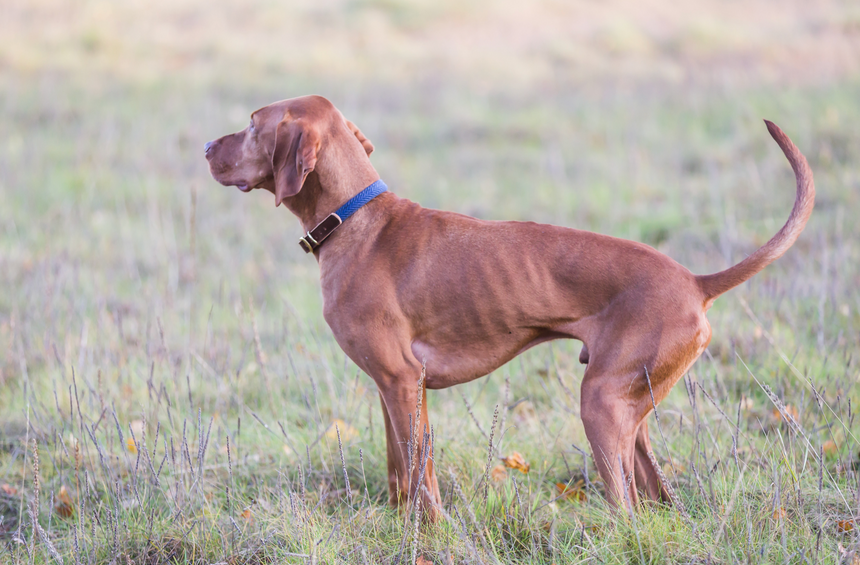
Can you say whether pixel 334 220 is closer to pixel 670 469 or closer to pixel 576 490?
pixel 576 490

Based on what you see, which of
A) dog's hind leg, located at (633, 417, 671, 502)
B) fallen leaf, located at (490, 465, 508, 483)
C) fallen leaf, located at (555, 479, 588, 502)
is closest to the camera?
dog's hind leg, located at (633, 417, 671, 502)

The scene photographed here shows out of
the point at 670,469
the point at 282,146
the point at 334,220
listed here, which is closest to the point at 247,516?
the point at 334,220

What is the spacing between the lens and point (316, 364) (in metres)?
4.14

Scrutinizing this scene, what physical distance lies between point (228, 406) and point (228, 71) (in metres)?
9.35

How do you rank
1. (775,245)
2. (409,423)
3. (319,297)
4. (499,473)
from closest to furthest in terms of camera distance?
(775,245) < (409,423) < (499,473) < (319,297)

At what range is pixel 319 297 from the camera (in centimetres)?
543

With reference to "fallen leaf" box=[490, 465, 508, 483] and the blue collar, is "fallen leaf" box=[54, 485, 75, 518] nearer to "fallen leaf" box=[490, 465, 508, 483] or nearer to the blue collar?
the blue collar

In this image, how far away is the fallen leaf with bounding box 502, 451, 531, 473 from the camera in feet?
9.89

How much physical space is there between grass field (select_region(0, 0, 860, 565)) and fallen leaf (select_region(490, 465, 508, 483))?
0.25 feet

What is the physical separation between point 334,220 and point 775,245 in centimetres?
155

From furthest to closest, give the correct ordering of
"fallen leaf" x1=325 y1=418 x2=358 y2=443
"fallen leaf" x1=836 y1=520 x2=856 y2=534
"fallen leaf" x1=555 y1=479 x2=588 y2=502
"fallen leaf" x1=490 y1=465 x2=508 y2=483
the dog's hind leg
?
"fallen leaf" x1=325 y1=418 x2=358 y2=443 < "fallen leaf" x1=490 y1=465 x2=508 y2=483 < "fallen leaf" x1=555 y1=479 x2=588 y2=502 < the dog's hind leg < "fallen leaf" x1=836 y1=520 x2=856 y2=534

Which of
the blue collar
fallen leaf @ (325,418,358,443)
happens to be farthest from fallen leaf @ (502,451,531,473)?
the blue collar

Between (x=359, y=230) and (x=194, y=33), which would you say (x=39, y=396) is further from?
(x=194, y=33)

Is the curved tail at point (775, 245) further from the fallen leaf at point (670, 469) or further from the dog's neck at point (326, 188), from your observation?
the dog's neck at point (326, 188)
